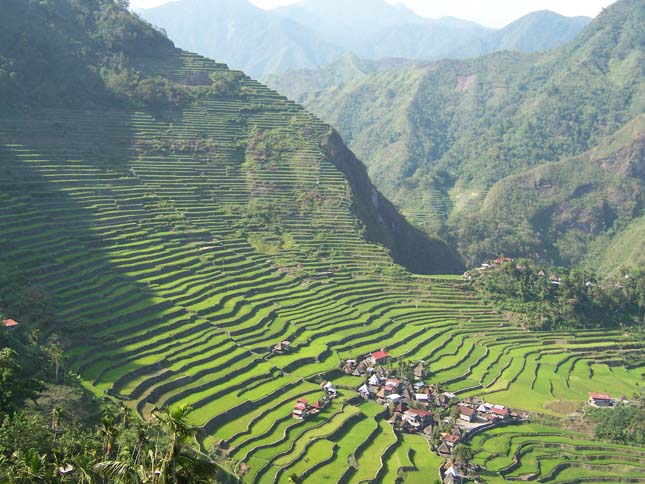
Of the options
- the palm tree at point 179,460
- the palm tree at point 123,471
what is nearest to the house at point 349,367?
the palm tree at point 123,471

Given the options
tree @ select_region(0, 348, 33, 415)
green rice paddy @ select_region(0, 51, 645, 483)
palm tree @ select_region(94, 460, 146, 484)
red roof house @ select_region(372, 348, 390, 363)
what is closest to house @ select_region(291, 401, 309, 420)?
green rice paddy @ select_region(0, 51, 645, 483)

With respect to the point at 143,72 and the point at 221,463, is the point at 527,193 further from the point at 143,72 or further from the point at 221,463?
the point at 221,463

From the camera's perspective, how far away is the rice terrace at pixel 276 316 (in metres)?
27.8

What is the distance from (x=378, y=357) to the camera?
3566cm

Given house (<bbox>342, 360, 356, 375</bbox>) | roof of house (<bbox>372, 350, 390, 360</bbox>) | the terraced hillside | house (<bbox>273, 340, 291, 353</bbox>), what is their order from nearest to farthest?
the terraced hillside → house (<bbox>273, 340, 291, 353</bbox>) → house (<bbox>342, 360, 356, 375</bbox>) → roof of house (<bbox>372, 350, 390, 360</bbox>)

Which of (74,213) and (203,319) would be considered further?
(74,213)

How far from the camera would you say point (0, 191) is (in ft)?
126

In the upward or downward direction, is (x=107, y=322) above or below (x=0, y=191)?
below

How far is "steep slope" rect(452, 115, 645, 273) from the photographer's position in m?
78.7

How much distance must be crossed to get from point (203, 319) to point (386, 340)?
10.4 metres

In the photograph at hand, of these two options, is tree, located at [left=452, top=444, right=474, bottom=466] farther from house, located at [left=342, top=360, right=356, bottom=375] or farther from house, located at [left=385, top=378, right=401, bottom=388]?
house, located at [left=342, top=360, right=356, bottom=375]

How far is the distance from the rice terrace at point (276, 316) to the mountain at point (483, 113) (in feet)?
120

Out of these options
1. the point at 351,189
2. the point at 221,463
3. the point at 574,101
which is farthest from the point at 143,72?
the point at 574,101

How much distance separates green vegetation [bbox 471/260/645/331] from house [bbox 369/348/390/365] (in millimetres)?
13901
